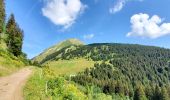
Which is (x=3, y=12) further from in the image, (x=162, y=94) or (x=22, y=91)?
(x=162, y=94)

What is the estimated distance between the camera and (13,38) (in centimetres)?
11194

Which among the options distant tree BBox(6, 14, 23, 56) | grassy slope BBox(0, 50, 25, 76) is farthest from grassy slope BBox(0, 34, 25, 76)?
distant tree BBox(6, 14, 23, 56)

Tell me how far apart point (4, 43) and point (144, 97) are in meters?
111

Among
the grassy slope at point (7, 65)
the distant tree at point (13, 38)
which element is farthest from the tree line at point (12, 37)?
the grassy slope at point (7, 65)

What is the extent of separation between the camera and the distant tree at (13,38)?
109 m

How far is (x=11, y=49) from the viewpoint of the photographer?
4252 inches

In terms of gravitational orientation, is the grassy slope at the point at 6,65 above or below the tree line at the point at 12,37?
below

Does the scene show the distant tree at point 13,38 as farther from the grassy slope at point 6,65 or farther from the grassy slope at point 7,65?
the grassy slope at point 6,65

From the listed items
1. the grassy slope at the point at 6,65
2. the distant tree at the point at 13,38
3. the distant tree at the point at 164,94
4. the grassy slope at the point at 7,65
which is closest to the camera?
the grassy slope at the point at 6,65

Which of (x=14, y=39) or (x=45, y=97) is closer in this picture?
(x=45, y=97)

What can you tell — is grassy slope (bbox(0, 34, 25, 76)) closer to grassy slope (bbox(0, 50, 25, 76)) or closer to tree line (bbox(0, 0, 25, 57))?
grassy slope (bbox(0, 50, 25, 76))

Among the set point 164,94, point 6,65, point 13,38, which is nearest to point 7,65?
point 6,65

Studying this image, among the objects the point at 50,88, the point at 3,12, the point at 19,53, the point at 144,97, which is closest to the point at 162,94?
the point at 144,97

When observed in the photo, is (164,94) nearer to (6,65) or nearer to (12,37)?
(12,37)
